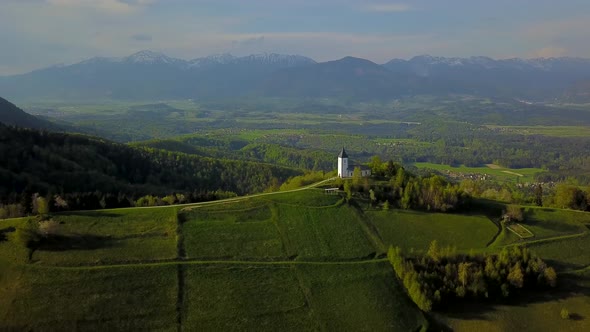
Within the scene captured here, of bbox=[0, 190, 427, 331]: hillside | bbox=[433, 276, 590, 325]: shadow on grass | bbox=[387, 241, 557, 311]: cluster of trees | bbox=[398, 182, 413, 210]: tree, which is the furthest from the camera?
bbox=[398, 182, 413, 210]: tree

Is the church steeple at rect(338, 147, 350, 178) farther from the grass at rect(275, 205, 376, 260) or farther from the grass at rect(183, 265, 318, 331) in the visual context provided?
the grass at rect(183, 265, 318, 331)

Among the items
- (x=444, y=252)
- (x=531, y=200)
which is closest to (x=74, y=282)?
(x=444, y=252)

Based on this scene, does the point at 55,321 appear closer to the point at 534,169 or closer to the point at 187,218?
the point at 187,218

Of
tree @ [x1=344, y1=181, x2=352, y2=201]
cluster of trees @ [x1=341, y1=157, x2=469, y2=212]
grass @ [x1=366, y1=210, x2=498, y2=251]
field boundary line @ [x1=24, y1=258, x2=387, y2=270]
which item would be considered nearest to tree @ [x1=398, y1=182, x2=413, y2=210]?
cluster of trees @ [x1=341, y1=157, x2=469, y2=212]

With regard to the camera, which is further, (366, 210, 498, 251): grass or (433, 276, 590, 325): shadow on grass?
(366, 210, 498, 251): grass

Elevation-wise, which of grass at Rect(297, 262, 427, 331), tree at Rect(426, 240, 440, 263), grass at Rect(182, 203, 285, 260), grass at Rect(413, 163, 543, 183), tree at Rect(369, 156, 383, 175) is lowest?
grass at Rect(413, 163, 543, 183)

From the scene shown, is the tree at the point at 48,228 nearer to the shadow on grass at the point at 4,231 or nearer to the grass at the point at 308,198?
the shadow on grass at the point at 4,231
